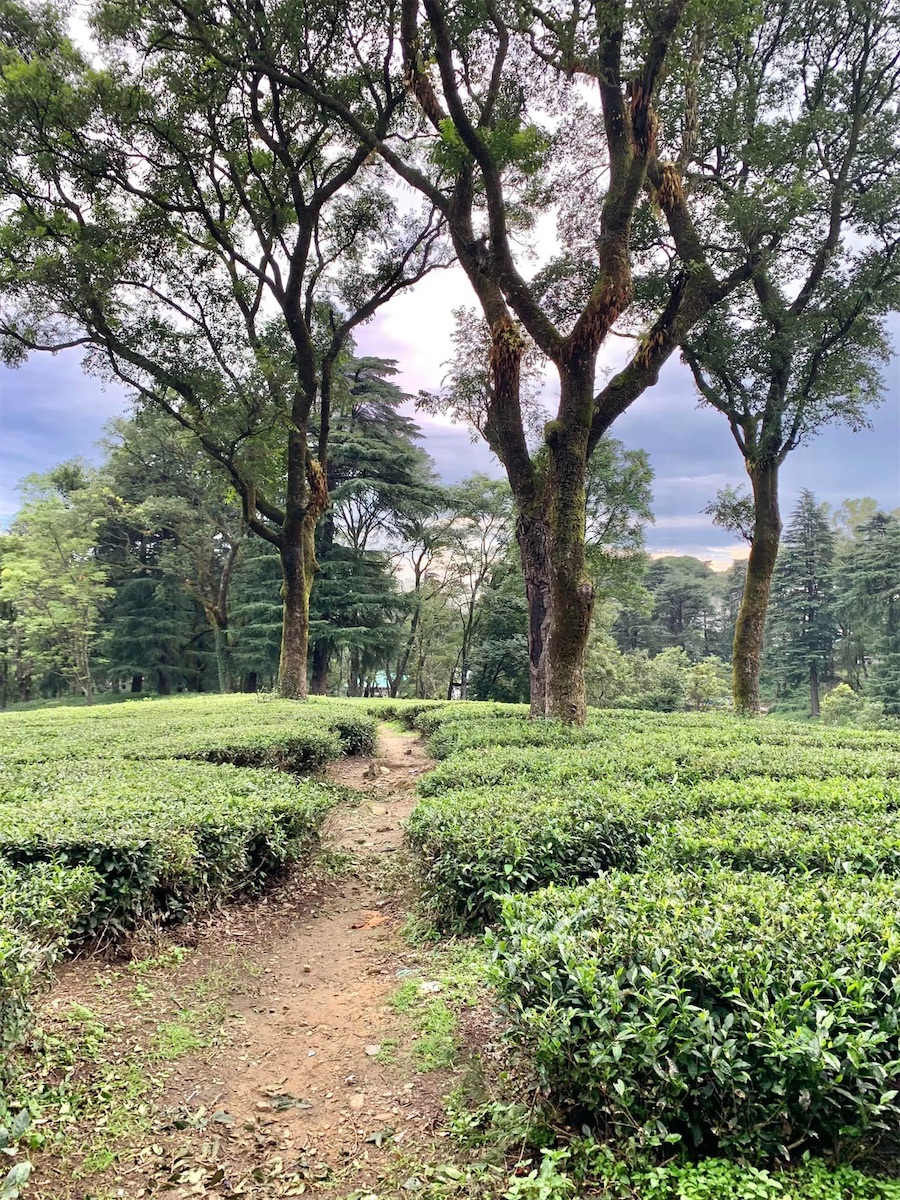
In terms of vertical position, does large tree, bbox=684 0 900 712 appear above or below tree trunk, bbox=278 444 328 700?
above

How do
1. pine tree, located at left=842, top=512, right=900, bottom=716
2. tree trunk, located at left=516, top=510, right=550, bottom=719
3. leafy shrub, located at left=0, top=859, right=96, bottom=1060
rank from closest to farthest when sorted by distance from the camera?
leafy shrub, located at left=0, top=859, right=96, bottom=1060 → tree trunk, located at left=516, top=510, right=550, bottom=719 → pine tree, located at left=842, top=512, right=900, bottom=716

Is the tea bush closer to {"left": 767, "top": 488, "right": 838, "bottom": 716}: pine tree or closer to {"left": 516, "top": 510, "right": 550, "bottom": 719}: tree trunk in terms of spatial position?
{"left": 516, "top": 510, "right": 550, "bottom": 719}: tree trunk

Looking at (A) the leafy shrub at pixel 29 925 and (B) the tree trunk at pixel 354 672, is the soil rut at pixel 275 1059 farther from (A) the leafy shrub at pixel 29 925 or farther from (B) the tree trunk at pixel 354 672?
(B) the tree trunk at pixel 354 672

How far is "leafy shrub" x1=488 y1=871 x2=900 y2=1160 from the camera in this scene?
1.49 meters

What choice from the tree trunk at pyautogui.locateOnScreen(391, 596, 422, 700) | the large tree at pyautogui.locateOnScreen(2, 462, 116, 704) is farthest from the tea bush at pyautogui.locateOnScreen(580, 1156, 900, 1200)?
the tree trunk at pyautogui.locateOnScreen(391, 596, 422, 700)

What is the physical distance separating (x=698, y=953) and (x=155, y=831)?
258 cm

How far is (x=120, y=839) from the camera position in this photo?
2963 mm

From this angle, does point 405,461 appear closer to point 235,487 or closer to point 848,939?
point 235,487

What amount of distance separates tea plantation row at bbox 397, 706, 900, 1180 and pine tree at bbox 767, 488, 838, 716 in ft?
108

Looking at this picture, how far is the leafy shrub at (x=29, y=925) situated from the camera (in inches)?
71.6

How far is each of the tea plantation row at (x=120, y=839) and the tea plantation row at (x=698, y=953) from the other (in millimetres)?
1054

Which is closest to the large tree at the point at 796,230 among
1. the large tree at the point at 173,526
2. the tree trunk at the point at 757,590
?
the tree trunk at the point at 757,590

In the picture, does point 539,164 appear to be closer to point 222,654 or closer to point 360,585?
point 360,585

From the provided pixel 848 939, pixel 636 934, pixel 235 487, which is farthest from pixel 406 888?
pixel 235 487
